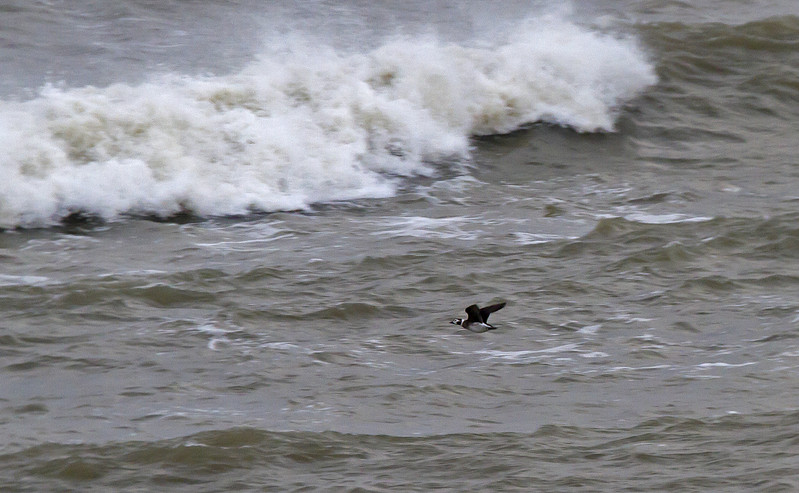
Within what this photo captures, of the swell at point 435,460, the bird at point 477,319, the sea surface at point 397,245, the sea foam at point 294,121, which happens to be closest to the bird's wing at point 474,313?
the bird at point 477,319

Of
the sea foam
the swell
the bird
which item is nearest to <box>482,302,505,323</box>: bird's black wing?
the bird

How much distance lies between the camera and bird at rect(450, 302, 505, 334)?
6.59 m

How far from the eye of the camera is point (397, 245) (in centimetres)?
847

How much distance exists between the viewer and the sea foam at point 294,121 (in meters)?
9.55

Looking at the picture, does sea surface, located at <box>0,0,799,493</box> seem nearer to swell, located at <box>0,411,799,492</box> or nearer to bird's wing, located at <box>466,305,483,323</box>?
swell, located at <box>0,411,799,492</box>

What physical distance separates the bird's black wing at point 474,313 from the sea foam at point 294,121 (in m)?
3.38

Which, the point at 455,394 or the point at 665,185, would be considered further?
the point at 665,185

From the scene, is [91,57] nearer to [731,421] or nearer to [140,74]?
[140,74]

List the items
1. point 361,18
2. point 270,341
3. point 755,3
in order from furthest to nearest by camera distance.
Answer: point 755,3 → point 361,18 → point 270,341

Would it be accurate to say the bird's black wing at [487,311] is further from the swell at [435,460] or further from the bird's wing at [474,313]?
the swell at [435,460]

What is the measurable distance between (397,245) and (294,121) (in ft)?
9.66

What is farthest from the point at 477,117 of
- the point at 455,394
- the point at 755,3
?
the point at 455,394

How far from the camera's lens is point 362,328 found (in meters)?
7.01

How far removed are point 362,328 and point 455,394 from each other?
1080 mm
